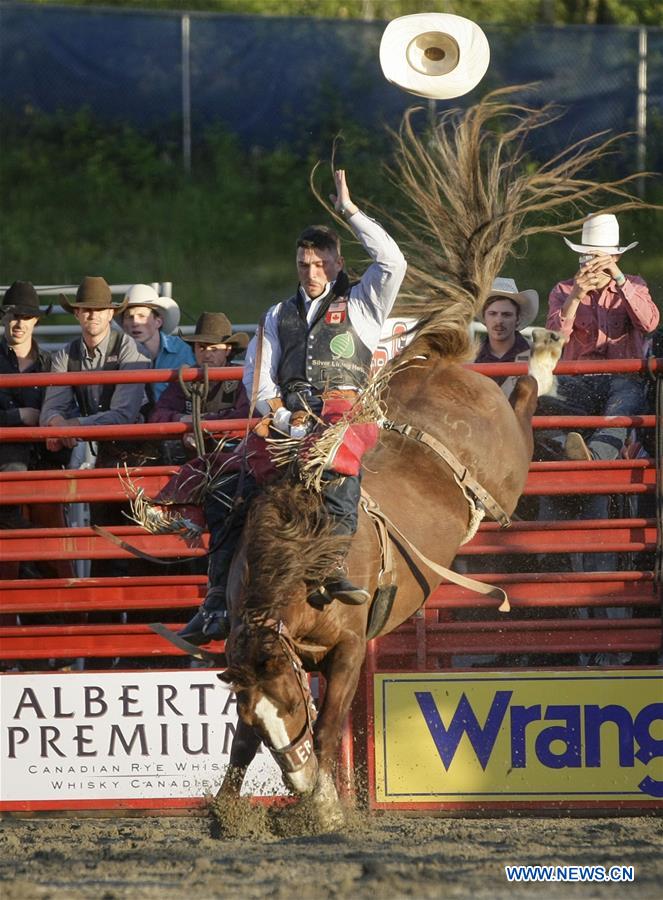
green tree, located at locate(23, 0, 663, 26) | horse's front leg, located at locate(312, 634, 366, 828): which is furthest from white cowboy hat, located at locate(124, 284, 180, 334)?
green tree, located at locate(23, 0, 663, 26)

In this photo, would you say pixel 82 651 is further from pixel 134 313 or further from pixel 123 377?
pixel 134 313

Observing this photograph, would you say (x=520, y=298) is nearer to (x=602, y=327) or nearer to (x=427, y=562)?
(x=602, y=327)

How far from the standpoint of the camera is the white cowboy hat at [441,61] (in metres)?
5.80

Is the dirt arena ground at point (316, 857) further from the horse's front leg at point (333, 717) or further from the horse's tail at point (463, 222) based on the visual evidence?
the horse's tail at point (463, 222)

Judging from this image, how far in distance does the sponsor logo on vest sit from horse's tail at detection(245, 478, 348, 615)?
0.77 m

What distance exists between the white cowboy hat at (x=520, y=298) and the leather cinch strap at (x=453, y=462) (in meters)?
1.32

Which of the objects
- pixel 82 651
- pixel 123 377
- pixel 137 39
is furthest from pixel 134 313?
pixel 137 39

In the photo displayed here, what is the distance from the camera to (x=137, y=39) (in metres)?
15.0

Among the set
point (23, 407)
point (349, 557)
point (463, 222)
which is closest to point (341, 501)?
point (349, 557)

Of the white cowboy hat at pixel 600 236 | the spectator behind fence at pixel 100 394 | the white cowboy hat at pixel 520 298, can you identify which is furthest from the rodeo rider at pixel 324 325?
the white cowboy hat at pixel 600 236

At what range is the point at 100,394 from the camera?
265 inches

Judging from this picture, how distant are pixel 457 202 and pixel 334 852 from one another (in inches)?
116

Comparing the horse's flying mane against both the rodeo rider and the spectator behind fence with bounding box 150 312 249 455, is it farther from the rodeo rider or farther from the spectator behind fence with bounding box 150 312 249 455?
A: the spectator behind fence with bounding box 150 312 249 455

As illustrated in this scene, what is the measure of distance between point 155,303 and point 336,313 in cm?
220
